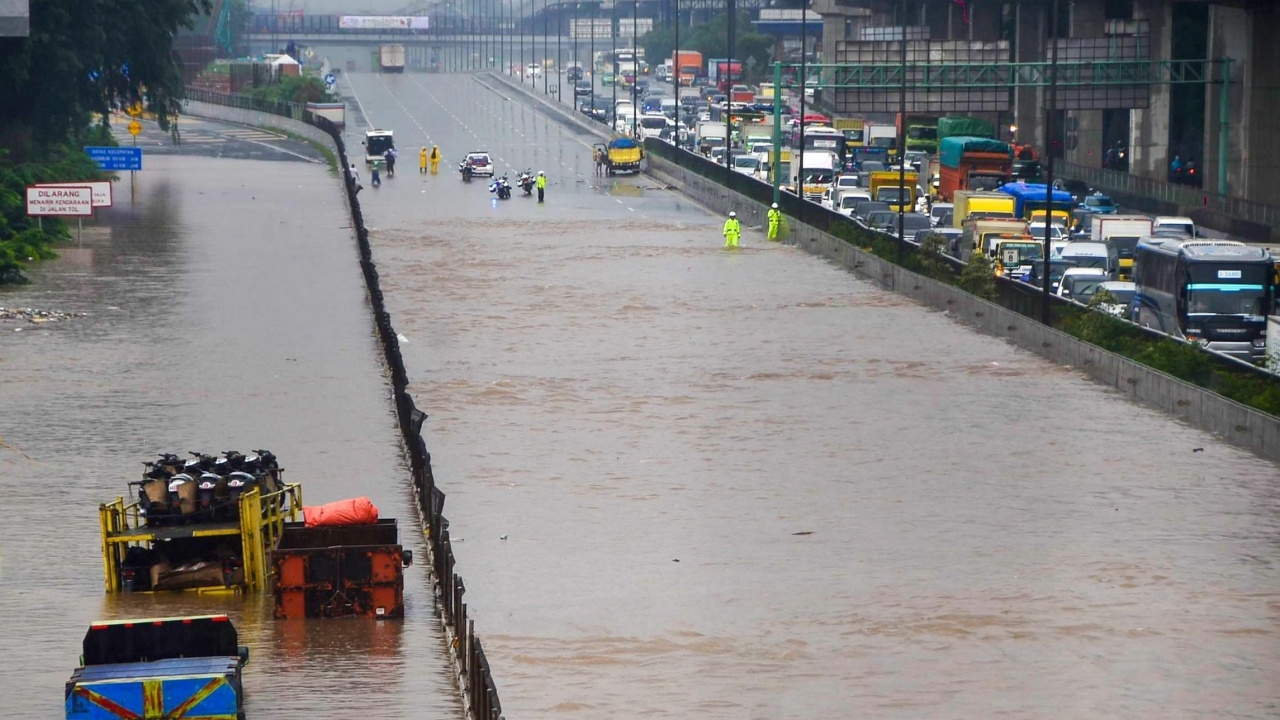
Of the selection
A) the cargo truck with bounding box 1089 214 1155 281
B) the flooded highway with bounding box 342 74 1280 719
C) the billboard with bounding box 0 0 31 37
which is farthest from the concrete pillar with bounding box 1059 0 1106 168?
the billboard with bounding box 0 0 31 37

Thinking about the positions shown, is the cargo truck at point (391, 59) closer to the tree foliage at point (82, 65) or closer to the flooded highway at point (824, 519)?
the tree foliage at point (82, 65)

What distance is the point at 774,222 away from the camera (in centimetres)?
5747

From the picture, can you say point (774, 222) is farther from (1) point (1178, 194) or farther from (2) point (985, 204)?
(1) point (1178, 194)

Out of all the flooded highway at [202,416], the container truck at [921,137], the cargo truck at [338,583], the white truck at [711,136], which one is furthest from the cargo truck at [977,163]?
the cargo truck at [338,583]

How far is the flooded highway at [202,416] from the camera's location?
16703mm

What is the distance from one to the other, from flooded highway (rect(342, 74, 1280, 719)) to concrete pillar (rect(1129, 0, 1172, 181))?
3496 centimetres

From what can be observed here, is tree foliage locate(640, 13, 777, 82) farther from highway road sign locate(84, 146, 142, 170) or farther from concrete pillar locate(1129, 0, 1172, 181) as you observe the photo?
highway road sign locate(84, 146, 142, 170)

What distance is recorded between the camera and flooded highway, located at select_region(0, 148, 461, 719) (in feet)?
54.8

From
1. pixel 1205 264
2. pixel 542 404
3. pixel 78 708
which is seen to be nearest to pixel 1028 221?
pixel 1205 264

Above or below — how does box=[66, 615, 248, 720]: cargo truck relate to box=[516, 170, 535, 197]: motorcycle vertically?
below

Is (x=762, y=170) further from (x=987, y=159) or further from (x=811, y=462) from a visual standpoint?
(x=811, y=462)

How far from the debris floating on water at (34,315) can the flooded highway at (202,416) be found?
1.26ft

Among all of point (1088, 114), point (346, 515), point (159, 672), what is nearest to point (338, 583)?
point (346, 515)

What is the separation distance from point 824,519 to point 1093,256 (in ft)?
71.0
